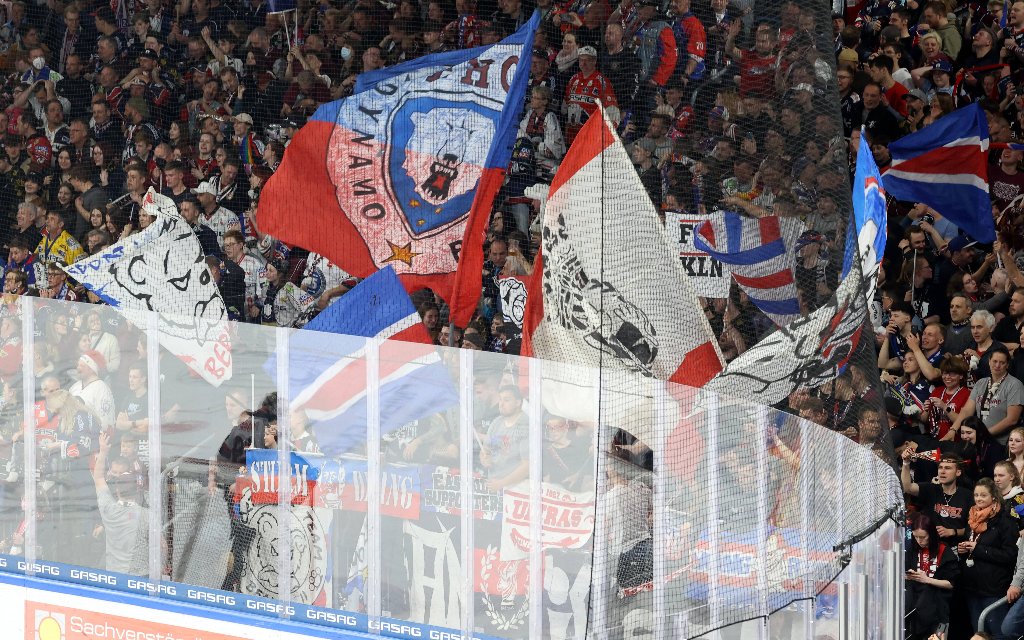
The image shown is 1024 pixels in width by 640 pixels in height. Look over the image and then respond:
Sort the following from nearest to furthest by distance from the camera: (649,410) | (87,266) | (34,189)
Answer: (649,410)
(87,266)
(34,189)

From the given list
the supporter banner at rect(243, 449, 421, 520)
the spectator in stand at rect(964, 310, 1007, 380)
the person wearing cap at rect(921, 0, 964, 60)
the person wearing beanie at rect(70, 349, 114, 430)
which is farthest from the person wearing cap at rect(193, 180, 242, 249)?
the person wearing cap at rect(921, 0, 964, 60)

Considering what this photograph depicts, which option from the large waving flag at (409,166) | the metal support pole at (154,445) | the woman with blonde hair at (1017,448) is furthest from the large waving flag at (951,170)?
the metal support pole at (154,445)

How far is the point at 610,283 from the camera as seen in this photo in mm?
6363

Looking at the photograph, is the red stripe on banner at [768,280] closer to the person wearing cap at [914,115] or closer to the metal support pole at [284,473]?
the metal support pole at [284,473]

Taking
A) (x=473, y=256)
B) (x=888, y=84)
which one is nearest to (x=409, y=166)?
(x=473, y=256)

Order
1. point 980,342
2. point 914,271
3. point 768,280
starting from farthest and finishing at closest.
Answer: point 914,271
point 980,342
point 768,280

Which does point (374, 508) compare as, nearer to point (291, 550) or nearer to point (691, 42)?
point (291, 550)

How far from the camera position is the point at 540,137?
25.4 feet

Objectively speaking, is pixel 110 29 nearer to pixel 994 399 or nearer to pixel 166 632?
pixel 166 632

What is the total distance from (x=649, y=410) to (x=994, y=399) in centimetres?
214

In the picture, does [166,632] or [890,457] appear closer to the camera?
[890,457]

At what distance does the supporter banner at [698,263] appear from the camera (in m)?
6.00

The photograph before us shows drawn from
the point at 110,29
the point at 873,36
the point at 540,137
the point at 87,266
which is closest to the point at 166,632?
the point at 87,266

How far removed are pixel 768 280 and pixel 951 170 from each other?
2.95 metres
